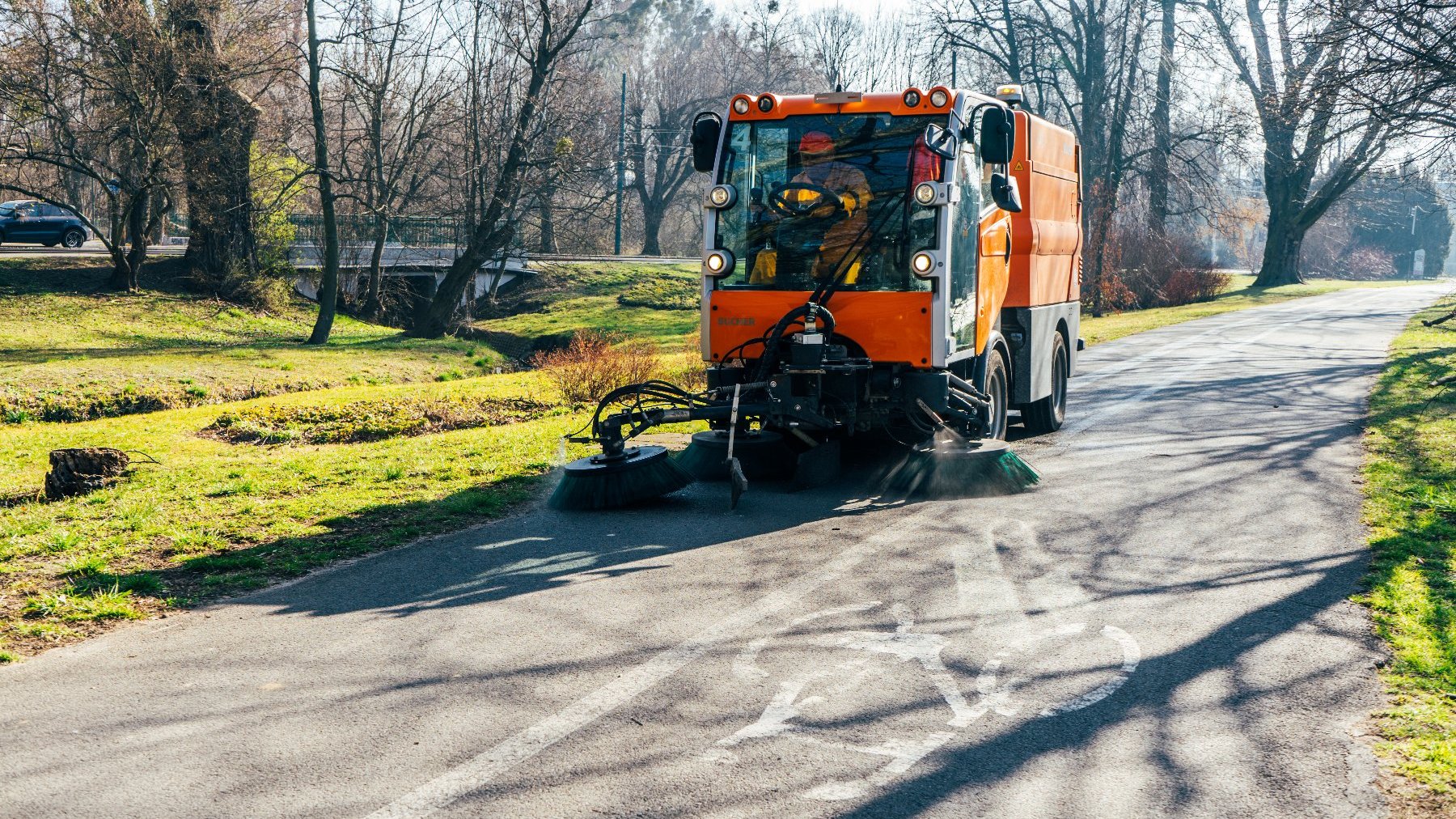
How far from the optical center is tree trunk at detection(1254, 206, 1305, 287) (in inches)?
2135

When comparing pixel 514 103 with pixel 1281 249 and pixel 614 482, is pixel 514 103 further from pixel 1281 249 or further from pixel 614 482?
pixel 1281 249

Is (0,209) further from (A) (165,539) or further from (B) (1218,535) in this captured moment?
(B) (1218,535)

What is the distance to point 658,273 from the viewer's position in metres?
51.0

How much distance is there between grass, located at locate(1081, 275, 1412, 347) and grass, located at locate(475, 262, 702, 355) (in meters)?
10.9

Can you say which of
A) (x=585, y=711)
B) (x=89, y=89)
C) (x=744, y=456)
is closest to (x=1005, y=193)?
(x=744, y=456)

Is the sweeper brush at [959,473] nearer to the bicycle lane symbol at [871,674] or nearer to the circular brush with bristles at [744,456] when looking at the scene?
the circular brush with bristles at [744,456]

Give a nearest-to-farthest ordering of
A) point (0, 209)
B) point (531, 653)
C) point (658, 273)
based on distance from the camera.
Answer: point (531, 653) < point (0, 209) < point (658, 273)

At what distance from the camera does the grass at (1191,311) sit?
99.7 feet

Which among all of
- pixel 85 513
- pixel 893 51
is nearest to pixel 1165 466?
pixel 85 513

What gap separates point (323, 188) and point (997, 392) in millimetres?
19220

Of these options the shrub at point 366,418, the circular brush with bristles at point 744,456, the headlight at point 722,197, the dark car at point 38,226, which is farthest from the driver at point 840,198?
the dark car at point 38,226

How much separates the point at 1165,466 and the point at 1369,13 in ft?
32.4

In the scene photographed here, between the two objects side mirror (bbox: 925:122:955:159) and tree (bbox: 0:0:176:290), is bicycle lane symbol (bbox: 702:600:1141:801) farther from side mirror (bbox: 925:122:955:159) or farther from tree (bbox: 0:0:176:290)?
tree (bbox: 0:0:176:290)

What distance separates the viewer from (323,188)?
86.5 feet
